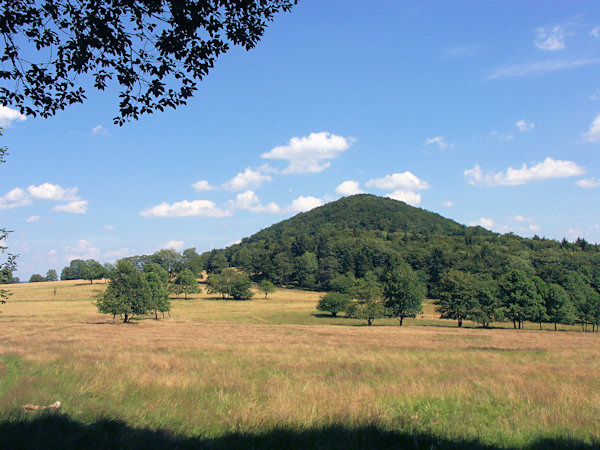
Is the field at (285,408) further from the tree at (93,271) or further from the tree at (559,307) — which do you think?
the tree at (93,271)

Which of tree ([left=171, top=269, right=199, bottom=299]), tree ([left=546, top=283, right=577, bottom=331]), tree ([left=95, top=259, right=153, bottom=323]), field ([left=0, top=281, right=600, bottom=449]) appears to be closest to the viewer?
field ([left=0, top=281, right=600, bottom=449])

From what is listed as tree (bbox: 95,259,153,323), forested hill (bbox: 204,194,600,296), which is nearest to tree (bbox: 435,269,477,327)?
forested hill (bbox: 204,194,600,296)

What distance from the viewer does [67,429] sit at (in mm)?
6211

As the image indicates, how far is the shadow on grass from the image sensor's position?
219 inches

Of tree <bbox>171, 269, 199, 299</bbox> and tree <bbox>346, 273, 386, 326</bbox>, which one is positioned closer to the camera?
tree <bbox>346, 273, 386, 326</bbox>

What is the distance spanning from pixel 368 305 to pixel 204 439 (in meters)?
67.5

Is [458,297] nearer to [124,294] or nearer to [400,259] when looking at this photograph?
[400,259]

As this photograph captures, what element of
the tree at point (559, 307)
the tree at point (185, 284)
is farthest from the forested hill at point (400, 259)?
the tree at point (559, 307)

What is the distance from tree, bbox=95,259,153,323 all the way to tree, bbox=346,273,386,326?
39027 millimetres

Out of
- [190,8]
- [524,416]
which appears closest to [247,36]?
[190,8]

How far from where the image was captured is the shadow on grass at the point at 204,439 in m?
5.57

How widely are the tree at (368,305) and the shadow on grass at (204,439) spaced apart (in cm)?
6543

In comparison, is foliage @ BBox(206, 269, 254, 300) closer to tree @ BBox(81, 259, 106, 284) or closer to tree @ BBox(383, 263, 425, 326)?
tree @ BBox(383, 263, 425, 326)

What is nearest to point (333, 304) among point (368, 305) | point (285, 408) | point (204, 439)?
point (368, 305)
